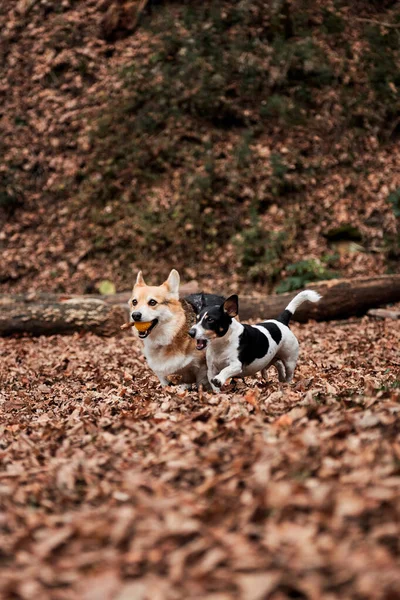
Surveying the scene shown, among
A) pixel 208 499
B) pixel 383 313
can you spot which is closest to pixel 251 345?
pixel 208 499

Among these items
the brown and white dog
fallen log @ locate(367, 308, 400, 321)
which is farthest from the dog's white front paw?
fallen log @ locate(367, 308, 400, 321)

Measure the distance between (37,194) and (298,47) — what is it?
7827 millimetres

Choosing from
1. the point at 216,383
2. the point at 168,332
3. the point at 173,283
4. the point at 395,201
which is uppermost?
the point at 173,283

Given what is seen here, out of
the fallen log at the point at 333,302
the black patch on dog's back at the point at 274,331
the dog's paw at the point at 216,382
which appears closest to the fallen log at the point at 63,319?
the fallen log at the point at 333,302

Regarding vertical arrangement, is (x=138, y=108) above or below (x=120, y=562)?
below

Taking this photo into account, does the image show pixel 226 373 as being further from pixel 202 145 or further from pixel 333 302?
pixel 202 145

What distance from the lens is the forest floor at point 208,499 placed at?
240 cm

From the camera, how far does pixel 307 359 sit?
855 centimetres

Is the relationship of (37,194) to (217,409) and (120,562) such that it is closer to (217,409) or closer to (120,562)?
(217,409)

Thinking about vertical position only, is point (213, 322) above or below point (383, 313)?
above

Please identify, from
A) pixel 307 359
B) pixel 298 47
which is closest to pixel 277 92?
pixel 298 47

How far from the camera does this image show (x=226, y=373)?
5852mm

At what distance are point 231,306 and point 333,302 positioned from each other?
6.26 metres

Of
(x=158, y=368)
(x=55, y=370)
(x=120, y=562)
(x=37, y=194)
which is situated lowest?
(x=37, y=194)
